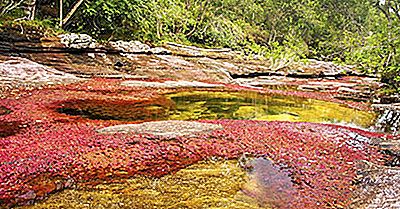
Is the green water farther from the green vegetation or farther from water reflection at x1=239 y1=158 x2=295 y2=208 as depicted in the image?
water reflection at x1=239 y1=158 x2=295 y2=208

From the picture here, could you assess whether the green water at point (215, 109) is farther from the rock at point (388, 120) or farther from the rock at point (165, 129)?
the rock at point (165, 129)

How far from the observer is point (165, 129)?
28.9 ft

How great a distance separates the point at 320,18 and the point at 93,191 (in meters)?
64.5

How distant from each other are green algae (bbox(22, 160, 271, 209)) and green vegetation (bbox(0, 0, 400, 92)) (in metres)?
13.3

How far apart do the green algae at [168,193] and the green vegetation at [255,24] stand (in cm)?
1335

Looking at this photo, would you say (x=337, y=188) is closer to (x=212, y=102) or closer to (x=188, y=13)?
(x=212, y=102)

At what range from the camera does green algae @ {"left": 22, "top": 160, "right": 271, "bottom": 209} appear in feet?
15.8

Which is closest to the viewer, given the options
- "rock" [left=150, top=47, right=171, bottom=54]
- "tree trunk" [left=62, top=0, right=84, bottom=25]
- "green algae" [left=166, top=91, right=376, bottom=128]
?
"green algae" [left=166, top=91, right=376, bottom=128]

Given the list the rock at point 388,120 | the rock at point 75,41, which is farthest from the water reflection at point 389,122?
the rock at point 75,41

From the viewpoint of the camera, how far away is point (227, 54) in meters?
32.3

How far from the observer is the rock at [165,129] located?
27.9ft

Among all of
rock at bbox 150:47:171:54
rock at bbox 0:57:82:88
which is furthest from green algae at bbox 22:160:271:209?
rock at bbox 150:47:171:54

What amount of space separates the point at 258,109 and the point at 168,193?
10.2 metres

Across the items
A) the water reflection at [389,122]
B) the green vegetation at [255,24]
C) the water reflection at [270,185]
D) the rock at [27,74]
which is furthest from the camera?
the green vegetation at [255,24]
